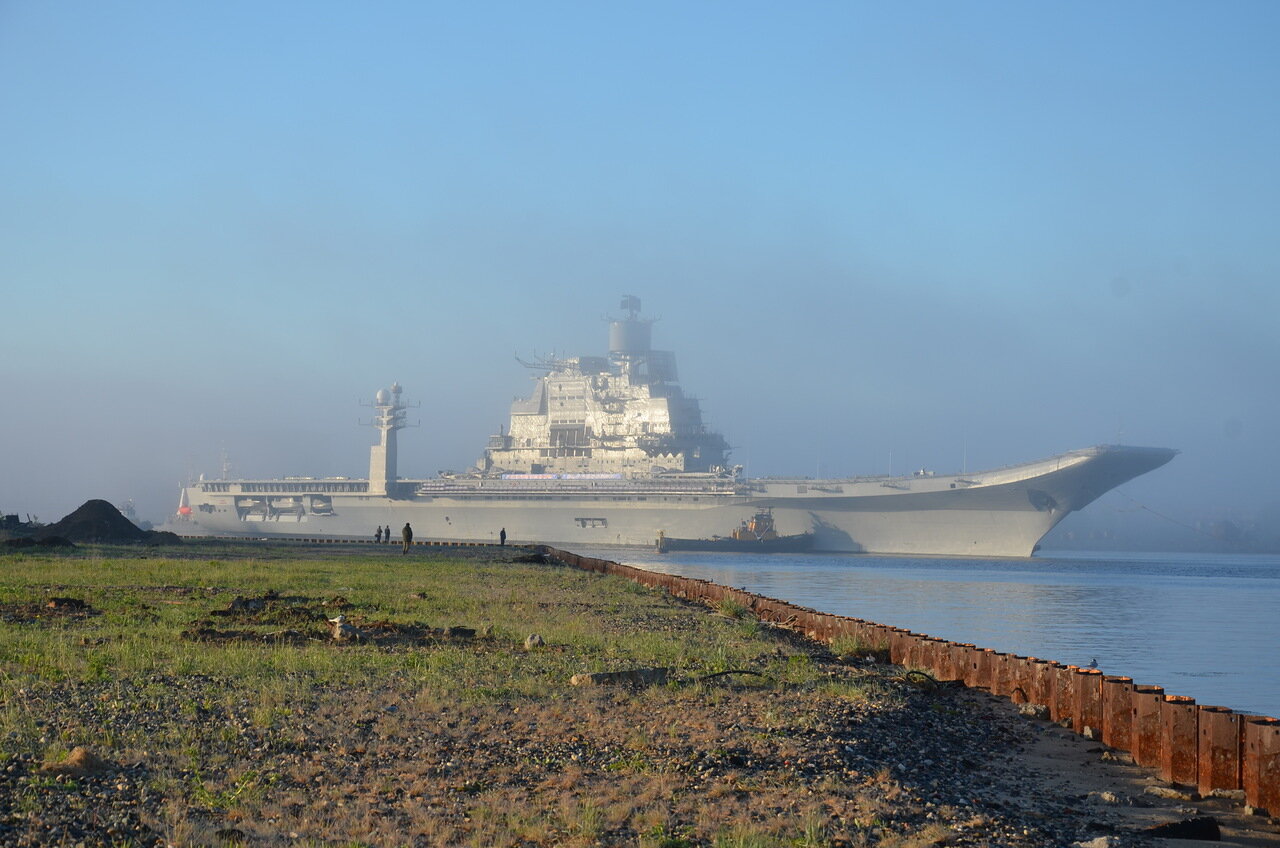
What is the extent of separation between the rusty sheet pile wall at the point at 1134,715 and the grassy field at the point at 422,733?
1076 millimetres

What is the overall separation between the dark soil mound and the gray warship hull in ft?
99.4

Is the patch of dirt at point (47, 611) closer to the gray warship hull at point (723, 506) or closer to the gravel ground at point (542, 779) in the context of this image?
the gravel ground at point (542, 779)

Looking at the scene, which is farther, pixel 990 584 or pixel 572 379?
pixel 572 379

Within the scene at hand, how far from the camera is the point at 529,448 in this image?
3019 inches

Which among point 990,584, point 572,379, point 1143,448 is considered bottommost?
point 990,584

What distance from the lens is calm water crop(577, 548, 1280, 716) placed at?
1705cm

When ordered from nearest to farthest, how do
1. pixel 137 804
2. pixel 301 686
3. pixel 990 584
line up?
pixel 137 804 → pixel 301 686 → pixel 990 584

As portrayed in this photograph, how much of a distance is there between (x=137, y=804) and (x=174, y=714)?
7.25 ft

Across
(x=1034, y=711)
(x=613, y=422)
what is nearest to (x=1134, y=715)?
(x=1034, y=711)

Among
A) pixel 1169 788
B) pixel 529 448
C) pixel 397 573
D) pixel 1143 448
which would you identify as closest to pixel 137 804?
pixel 1169 788

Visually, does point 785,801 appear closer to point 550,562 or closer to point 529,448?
point 550,562

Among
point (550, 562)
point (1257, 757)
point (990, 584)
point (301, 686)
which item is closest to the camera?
point (1257, 757)

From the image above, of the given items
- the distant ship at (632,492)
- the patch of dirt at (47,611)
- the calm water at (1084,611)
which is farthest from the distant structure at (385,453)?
the patch of dirt at (47,611)

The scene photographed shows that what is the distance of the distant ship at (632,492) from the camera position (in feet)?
194
